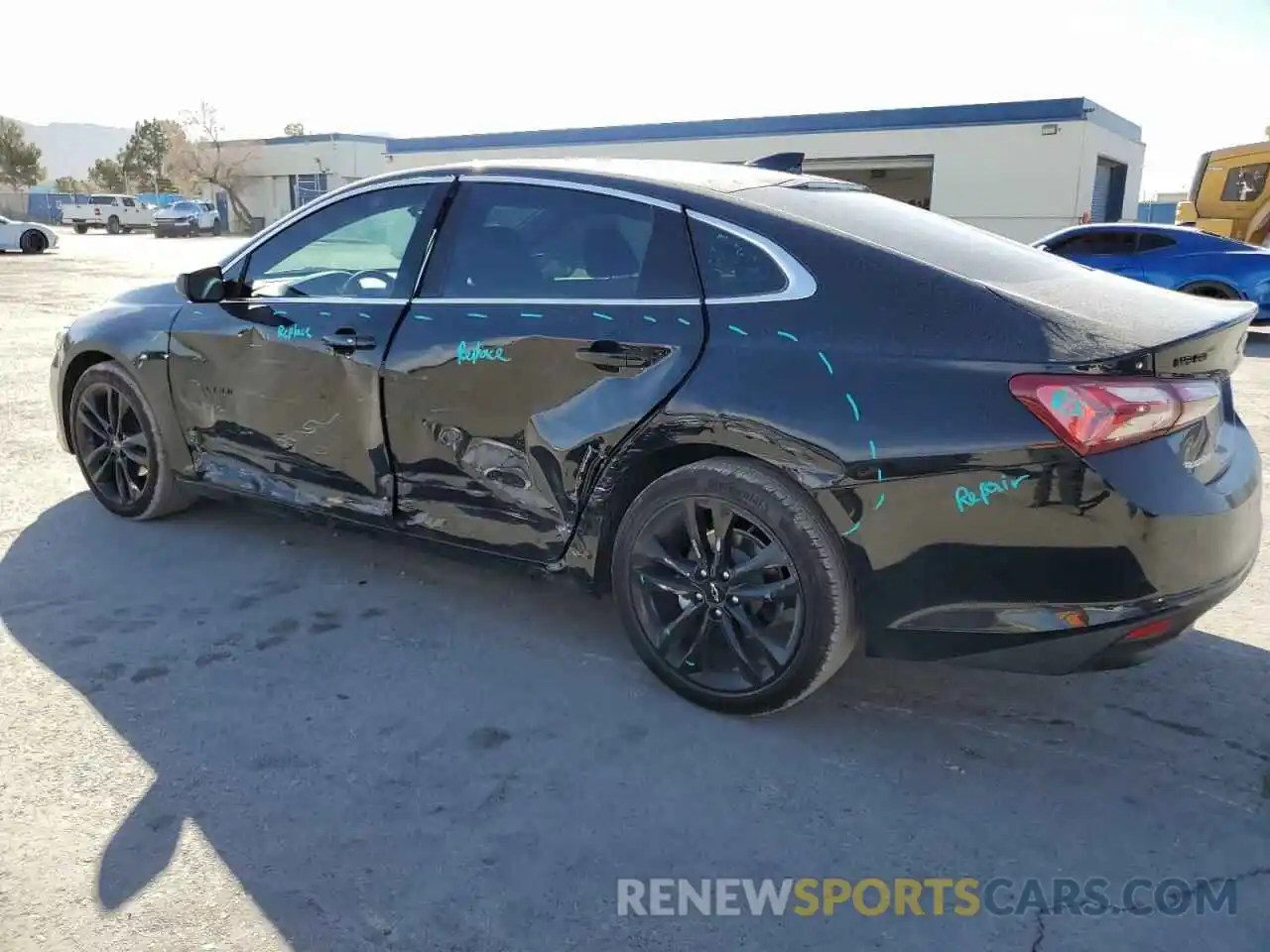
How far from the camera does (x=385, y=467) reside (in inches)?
149

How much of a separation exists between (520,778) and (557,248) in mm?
1766

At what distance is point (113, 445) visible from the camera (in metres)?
4.88

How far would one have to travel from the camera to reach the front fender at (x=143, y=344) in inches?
180

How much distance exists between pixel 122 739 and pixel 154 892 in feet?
2.61

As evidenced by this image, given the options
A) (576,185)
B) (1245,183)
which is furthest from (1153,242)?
(576,185)

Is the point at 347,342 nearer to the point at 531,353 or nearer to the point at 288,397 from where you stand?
the point at 288,397

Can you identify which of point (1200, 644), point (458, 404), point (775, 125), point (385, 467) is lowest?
point (1200, 644)

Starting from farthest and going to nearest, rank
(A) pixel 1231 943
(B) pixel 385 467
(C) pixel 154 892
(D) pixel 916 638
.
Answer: (B) pixel 385 467, (D) pixel 916 638, (C) pixel 154 892, (A) pixel 1231 943

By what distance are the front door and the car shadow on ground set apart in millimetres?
542

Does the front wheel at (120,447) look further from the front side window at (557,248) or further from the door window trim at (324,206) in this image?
the front side window at (557,248)

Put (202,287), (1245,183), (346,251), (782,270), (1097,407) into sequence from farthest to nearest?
(1245,183)
(202,287)
(346,251)
(782,270)
(1097,407)

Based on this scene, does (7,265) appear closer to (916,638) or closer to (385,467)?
(385,467)

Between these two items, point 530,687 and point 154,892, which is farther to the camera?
point 530,687

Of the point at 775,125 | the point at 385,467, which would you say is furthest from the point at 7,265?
the point at 385,467
